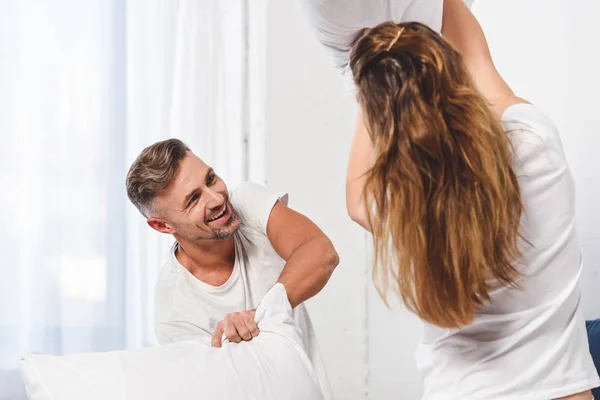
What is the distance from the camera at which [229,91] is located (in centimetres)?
288

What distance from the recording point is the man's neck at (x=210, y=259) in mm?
1927

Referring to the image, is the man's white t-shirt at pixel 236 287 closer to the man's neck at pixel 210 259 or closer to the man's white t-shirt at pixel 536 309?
the man's neck at pixel 210 259

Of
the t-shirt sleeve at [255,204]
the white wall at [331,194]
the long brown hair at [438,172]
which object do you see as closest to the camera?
the long brown hair at [438,172]

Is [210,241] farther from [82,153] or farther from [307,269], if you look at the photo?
[82,153]

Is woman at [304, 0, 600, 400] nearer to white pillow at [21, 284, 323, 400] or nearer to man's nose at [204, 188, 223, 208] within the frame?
white pillow at [21, 284, 323, 400]

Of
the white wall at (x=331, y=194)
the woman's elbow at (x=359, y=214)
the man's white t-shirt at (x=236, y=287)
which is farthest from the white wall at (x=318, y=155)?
the woman's elbow at (x=359, y=214)

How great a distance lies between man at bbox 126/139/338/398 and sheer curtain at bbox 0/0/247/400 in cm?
46

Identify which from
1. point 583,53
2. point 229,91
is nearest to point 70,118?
point 229,91

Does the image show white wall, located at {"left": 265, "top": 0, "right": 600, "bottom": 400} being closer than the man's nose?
No

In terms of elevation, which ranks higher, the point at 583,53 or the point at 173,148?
the point at 583,53

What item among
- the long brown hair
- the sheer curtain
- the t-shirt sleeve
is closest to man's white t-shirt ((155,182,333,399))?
the t-shirt sleeve

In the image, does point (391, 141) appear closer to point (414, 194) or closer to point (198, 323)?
point (414, 194)

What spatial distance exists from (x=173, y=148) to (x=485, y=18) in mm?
980

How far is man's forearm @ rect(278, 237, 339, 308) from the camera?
1.70 meters
